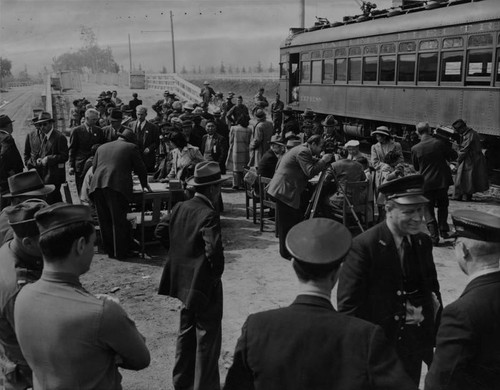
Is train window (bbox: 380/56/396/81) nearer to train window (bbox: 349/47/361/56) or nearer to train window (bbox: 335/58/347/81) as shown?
train window (bbox: 349/47/361/56)

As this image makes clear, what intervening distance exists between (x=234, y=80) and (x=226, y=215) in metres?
46.8

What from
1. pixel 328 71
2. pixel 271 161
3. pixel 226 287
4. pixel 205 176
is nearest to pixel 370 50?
pixel 328 71

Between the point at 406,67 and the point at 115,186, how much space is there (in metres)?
10.4

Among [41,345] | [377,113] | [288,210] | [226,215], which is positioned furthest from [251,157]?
[41,345]

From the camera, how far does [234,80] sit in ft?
182

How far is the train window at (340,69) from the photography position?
18319 millimetres

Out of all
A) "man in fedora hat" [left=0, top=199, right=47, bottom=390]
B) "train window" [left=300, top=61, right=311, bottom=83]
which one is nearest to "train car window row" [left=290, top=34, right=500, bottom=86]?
"train window" [left=300, top=61, right=311, bottom=83]

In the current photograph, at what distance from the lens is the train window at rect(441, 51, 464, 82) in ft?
43.3

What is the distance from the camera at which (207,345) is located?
4.25m

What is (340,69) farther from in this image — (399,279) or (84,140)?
(399,279)

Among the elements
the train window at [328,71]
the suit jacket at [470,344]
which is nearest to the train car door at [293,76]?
the train window at [328,71]

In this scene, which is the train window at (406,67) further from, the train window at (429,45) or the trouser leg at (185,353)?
the trouser leg at (185,353)

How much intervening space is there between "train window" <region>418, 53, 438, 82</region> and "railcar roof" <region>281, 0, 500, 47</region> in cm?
70

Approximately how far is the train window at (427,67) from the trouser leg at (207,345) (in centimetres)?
1151
